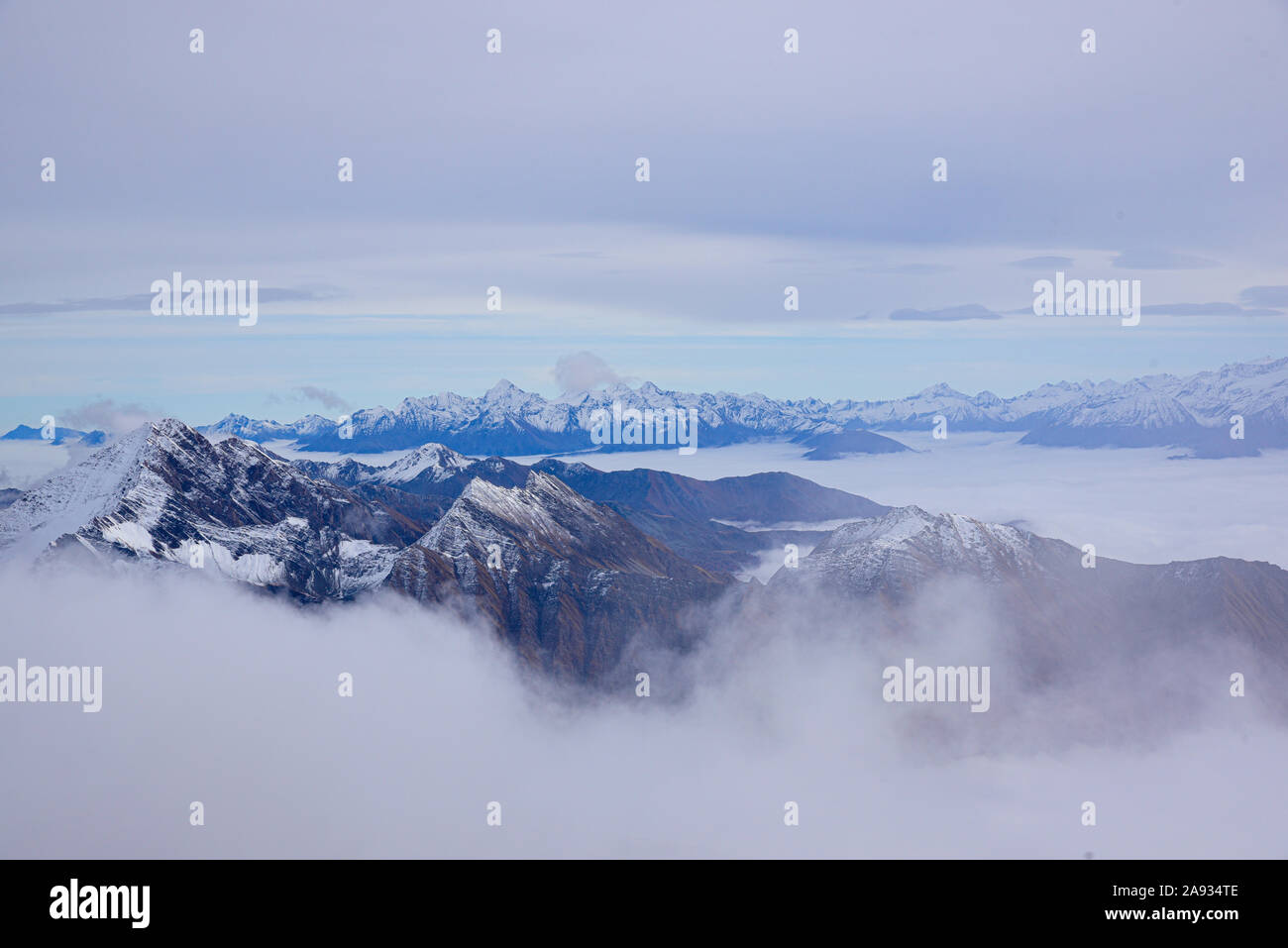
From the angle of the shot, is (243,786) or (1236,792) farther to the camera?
(1236,792)

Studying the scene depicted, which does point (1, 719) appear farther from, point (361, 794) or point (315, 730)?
point (361, 794)

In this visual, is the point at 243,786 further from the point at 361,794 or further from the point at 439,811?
the point at 439,811

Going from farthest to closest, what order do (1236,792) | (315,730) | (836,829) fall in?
(315,730), (1236,792), (836,829)

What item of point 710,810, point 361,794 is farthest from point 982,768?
point 361,794

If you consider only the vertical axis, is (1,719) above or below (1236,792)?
above

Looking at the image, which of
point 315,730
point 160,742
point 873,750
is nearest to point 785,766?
point 873,750

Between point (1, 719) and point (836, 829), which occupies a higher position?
point (1, 719)

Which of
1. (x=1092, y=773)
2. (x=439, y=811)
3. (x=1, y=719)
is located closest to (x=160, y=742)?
(x=1, y=719)

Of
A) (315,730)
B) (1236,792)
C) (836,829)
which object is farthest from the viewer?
(315,730)

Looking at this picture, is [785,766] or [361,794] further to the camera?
[785,766]
